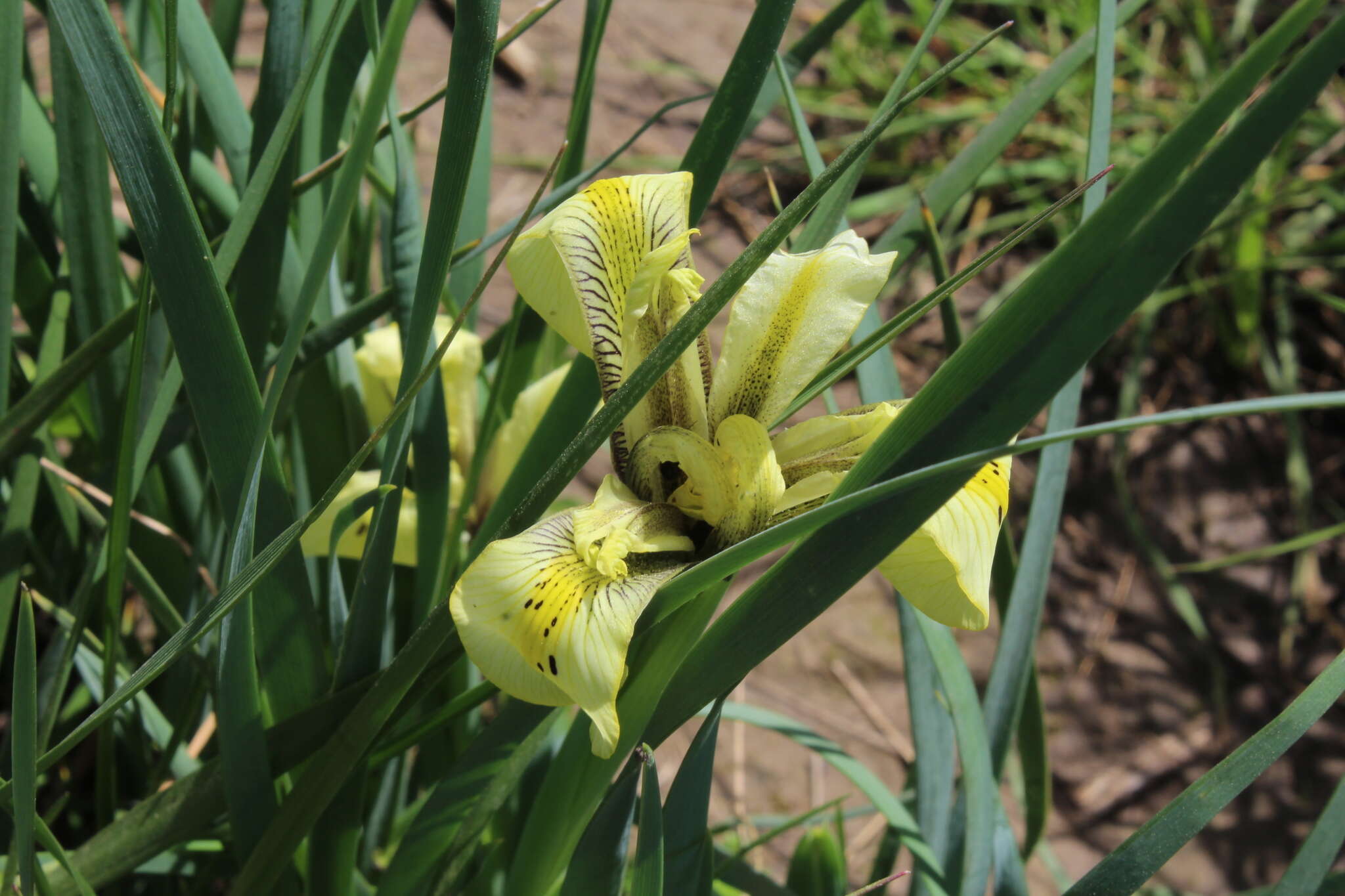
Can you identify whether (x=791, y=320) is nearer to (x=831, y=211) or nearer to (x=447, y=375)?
(x=831, y=211)

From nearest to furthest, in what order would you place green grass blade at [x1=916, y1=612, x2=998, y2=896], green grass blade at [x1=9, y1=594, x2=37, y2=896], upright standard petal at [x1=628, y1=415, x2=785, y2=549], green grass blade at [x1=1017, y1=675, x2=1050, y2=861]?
1. green grass blade at [x1=9, y1=594, x2=37, y2=896]
2. upright standard petal at [x1=628, y1=415, x2=785, y2=549]
3. green grass blade at [x1=916, y1=612, x2=998, y2=896]
4. green grass blade at [x1=1017, y1=675, x2=1050, y2=861]

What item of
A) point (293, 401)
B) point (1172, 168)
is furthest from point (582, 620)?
point (293, 401)

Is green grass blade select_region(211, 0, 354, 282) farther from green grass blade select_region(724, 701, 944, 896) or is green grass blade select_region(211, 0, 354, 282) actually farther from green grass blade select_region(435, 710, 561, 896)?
green grass blade select_region(724, 701, 944, 896)

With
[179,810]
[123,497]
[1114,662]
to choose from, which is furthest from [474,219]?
[1114,662]

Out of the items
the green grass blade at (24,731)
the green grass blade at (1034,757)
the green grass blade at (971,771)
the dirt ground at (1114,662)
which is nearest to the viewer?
the green grass blade at (24,731)

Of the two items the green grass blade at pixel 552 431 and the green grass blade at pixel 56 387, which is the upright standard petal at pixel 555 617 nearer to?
the green grass blade at pixel 552 431

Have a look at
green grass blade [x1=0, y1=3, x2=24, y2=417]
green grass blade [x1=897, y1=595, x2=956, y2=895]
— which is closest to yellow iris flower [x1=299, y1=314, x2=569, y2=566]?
green grass blade [x1=0, y1=3, x2=24, y2=417]

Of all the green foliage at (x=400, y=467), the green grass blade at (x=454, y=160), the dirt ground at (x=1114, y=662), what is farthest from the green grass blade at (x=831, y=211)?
the dirt ground at (x=1114, y=662)
